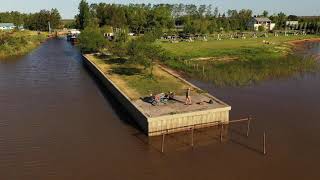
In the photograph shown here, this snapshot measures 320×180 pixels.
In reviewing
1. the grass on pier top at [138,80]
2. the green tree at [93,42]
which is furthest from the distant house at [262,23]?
the grass on pier top at [138,80]

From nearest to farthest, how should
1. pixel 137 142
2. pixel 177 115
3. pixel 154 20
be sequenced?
pixel 137 142
pixel 177 115
pixel 154 20

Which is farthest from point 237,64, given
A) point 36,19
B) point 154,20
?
point 36,19

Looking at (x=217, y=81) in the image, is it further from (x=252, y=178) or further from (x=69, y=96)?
(x=252, y=178)

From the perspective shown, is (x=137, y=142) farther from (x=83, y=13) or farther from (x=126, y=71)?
(x=83, y=13)

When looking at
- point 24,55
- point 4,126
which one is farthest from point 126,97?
point 24,55

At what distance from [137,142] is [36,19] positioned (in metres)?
121

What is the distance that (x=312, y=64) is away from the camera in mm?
51312

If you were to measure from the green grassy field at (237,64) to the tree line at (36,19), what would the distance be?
263ft

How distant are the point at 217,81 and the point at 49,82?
18.8m

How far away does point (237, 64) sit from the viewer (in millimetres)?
49875

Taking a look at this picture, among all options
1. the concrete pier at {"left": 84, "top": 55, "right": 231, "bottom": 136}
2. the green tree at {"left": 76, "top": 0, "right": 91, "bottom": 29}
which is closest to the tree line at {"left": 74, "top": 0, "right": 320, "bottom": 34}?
the green tree at {"left": 76, "top": 0, "right": 91, "bottom": 29}

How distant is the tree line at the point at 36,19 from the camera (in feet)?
429

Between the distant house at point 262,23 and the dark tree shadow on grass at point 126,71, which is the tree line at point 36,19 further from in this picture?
the dark tree shadow on grass at point 126,71

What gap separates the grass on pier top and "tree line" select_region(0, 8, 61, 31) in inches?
3624
